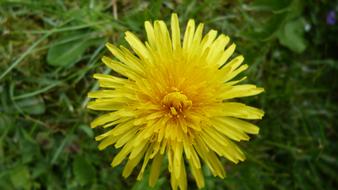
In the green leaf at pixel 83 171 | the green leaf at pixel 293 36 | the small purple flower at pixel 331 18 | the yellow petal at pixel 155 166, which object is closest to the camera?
the yellow petal at pixel 155 166

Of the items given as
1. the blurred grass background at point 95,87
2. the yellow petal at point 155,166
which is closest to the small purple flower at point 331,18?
the blurred grass background at point 95,87

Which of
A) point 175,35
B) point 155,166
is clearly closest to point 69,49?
point 175,35

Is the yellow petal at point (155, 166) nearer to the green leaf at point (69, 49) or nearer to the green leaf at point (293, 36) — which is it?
the green leaf at point (69, 49)

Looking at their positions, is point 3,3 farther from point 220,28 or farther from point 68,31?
point 220,28

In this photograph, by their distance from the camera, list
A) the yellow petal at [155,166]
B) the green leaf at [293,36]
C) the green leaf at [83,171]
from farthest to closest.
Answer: the green leaf at [293,36]
the green leaf at [83,171]
the yellow petal at [155,166]

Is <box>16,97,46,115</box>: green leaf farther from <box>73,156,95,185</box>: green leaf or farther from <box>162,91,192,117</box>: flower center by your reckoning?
<box>162,91,192,117</box>: flower center

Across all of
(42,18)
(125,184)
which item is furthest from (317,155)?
(42,18)

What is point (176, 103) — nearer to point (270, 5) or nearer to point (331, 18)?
point (270, 5)
